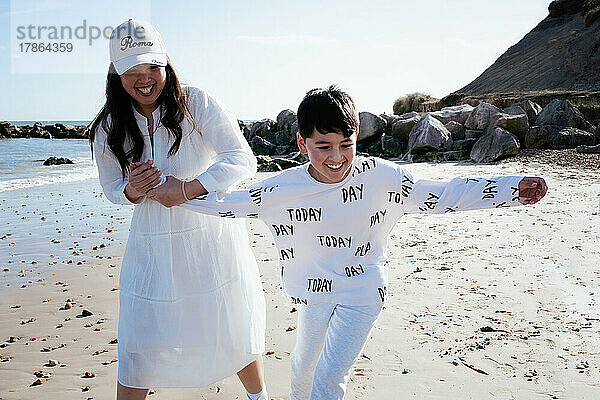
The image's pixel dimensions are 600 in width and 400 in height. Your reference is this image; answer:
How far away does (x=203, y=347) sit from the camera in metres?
2.91

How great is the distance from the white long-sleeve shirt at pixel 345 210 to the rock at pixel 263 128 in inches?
909

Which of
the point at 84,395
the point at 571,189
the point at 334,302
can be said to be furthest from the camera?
the point at 571,189

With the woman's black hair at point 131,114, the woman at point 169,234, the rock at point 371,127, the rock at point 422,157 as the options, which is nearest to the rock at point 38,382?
the woman at point 169,234

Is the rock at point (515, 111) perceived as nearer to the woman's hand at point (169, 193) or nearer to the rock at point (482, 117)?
the rock at point (482, 117)

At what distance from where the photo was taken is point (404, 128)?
59.0 ft

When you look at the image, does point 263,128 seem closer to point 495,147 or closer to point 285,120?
point 285,120

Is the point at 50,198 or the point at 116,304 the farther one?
the point at 50,198

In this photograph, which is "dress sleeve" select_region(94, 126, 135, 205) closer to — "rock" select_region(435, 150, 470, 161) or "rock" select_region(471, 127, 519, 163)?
"rock" select_region(471, 127, 519, 163)

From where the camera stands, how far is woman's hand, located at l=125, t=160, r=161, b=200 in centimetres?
268

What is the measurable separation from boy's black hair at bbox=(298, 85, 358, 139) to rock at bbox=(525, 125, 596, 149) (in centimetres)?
1298

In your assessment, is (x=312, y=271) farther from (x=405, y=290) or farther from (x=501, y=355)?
(x=405, y=290)

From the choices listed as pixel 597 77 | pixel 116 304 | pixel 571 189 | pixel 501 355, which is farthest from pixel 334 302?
pixel 597 77

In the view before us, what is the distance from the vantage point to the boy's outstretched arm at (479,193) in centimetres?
271

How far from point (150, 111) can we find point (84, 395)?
2.02 metres
